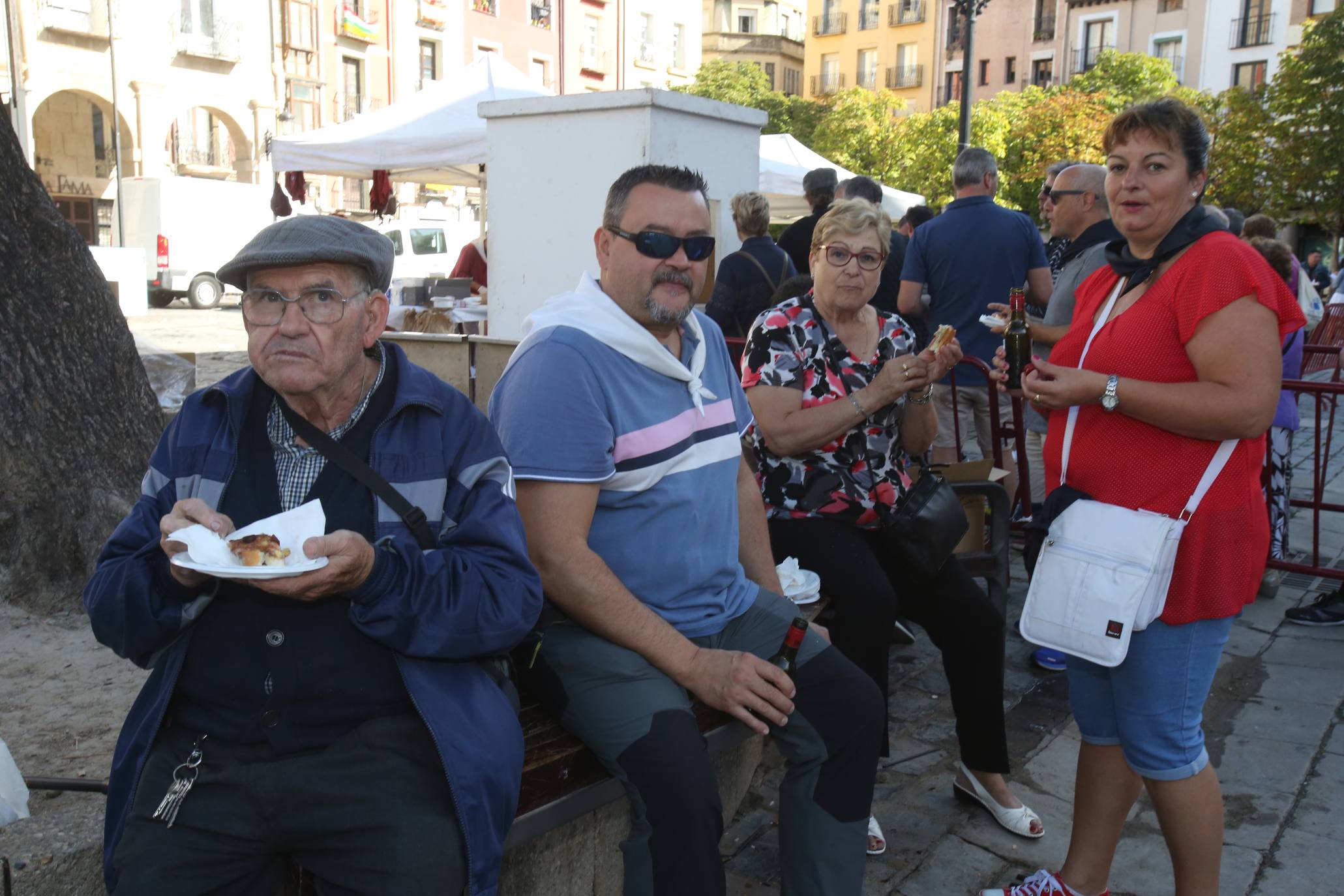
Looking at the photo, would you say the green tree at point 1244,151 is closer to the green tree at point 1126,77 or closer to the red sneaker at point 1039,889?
the green tree at point 1126,77

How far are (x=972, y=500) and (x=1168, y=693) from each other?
60.7 inches

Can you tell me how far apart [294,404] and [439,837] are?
864 mm

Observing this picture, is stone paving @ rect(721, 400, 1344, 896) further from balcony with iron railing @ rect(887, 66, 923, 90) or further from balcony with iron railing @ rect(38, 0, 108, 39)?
balcony with iron railing @ rect(887, 66, 923, 90)

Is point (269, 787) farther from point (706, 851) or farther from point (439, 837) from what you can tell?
point (706, 851)

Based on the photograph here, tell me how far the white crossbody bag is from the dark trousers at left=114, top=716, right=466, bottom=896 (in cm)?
141

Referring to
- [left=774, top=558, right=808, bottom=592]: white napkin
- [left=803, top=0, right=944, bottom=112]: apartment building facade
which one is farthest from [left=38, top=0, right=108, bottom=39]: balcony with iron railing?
[left=774, top=558, right=808, bottom=592]: white napkin

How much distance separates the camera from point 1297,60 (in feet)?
86.7

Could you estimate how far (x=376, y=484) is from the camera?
2.07m

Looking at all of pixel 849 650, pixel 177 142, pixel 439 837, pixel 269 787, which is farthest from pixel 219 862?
pixel 177 142

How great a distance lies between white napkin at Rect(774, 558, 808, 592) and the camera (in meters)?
3.12

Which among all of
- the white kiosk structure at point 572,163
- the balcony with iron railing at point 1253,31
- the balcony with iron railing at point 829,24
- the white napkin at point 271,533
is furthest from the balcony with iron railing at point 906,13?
the white napkin at point 271,533

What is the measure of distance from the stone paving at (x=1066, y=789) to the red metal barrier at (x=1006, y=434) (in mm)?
780

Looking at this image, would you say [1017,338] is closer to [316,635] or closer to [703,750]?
[703,750]

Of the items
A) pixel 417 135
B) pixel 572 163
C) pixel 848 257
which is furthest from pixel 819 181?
pixel 848 257
